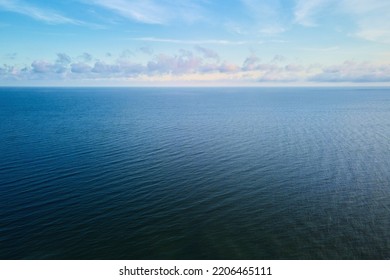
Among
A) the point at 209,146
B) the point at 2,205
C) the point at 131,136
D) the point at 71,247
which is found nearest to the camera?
the point at 71,247

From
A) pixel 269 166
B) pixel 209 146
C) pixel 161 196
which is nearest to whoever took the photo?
pixel 161 196

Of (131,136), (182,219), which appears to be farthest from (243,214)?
(131,136)

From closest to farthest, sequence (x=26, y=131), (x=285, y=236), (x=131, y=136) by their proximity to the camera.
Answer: (x=285, y=236), (x=131, y=136), (x=26, y=131)

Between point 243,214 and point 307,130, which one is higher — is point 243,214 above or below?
below

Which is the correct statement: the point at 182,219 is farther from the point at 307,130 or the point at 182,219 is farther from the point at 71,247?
the point at 307,130

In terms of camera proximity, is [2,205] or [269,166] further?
[269,166]

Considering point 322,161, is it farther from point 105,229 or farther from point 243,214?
point 105,229

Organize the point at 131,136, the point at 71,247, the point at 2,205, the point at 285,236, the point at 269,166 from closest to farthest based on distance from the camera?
the point at 71,247 → the point at 285,236 → the point at 2,205 → the point at 269,166 → the point at 131,136

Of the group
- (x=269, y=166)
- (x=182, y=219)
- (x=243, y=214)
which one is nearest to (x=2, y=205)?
(x=182, y=219)

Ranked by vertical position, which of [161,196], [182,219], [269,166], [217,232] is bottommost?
[217,232]
